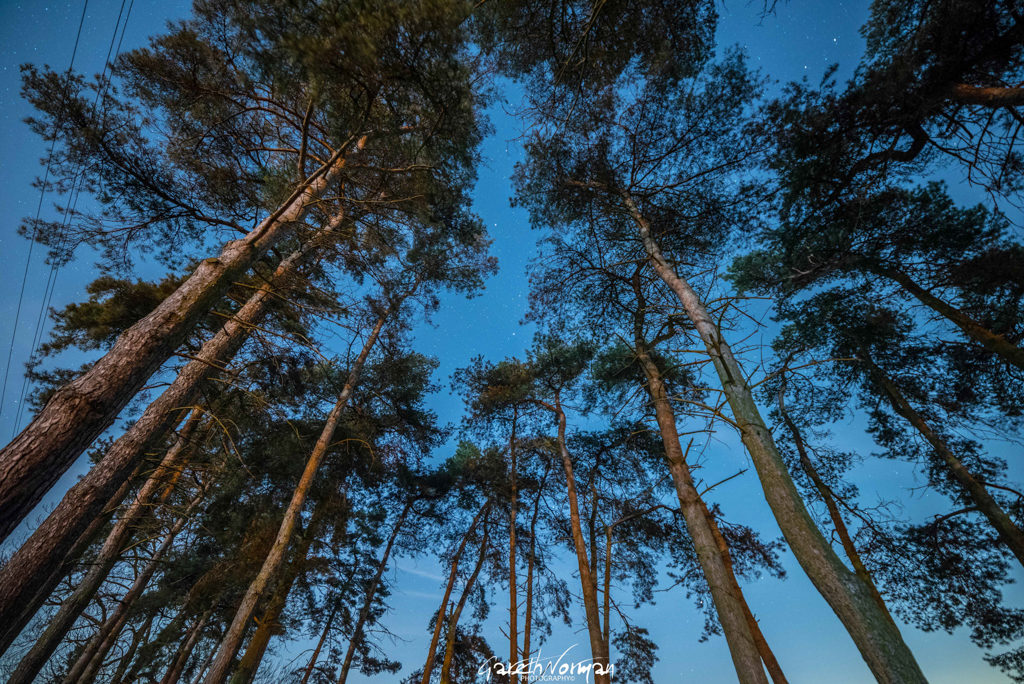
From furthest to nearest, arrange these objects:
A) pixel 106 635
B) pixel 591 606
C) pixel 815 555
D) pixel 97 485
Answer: pixel 106 635, pixel 591 606, pixel 97 485, pixel 815 555

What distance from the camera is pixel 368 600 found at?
932 cm

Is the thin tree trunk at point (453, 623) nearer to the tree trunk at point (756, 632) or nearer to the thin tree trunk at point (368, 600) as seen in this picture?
the thin tree trunk at point (368, 600)

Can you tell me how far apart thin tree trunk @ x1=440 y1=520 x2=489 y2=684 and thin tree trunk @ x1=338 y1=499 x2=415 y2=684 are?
2560 mm

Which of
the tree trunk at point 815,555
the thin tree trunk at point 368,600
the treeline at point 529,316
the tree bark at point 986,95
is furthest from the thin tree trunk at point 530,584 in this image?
the tree bark at point 986,95

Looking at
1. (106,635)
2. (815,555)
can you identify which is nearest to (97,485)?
(815,555)

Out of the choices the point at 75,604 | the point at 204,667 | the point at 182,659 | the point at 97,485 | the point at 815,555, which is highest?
the point at 97,485

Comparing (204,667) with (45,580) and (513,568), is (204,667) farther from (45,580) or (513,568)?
(45,580)

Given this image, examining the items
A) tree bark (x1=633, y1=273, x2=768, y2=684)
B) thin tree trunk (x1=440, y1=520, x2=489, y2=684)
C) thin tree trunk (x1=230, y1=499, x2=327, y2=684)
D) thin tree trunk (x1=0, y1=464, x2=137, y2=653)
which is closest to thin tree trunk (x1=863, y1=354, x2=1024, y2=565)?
tree bark (x1=633, y1=273, x2=768, y2=684)

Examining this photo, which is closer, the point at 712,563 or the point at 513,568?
the point at 712,563

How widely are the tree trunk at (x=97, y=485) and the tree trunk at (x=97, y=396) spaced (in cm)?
39

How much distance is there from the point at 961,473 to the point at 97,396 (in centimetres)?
1151

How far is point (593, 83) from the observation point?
5406 mm

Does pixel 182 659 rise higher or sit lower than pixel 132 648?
lower

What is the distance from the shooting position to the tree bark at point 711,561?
11.1 feet
